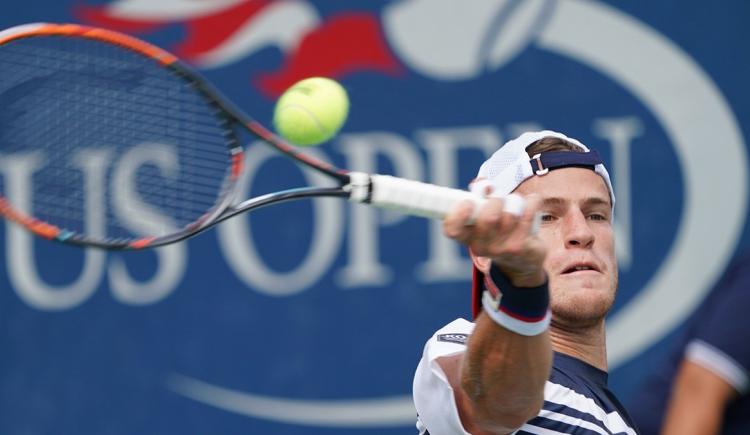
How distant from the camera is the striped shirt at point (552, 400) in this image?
2.53m

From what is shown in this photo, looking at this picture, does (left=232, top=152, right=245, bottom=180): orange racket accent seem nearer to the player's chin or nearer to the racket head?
the racket head

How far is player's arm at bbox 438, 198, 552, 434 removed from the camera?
2309mm

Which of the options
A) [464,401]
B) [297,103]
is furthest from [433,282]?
[464,401]

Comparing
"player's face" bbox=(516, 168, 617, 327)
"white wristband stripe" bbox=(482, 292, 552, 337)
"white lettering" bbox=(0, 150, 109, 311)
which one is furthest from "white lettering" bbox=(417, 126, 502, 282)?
"white wristband stripe" bbox=(482, 292, 552, 337)

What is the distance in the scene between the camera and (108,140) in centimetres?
496

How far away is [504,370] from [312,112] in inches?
32.5

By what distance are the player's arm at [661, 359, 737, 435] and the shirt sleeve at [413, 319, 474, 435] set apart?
0.47 metres

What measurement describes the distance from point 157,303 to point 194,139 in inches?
48.5

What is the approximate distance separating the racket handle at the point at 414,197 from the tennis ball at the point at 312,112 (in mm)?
479

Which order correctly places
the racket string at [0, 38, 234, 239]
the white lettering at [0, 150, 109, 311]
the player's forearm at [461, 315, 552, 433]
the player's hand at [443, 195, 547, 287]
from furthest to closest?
the white lettering at [0, 150, 109, 311]
the racket string at [0, 38, 234, 239]
the player's forearm at [461, 315, 552, 433]
the player's hand at [443, 195, 547, 287]

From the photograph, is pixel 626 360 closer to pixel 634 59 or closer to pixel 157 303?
pixel 634 59

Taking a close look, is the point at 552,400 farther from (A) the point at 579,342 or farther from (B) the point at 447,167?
(B) the point at 447,167

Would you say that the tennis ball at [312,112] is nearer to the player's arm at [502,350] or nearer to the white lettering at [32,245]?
the player's arm at [502,350]

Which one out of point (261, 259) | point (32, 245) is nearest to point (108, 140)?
point (32, 245)
